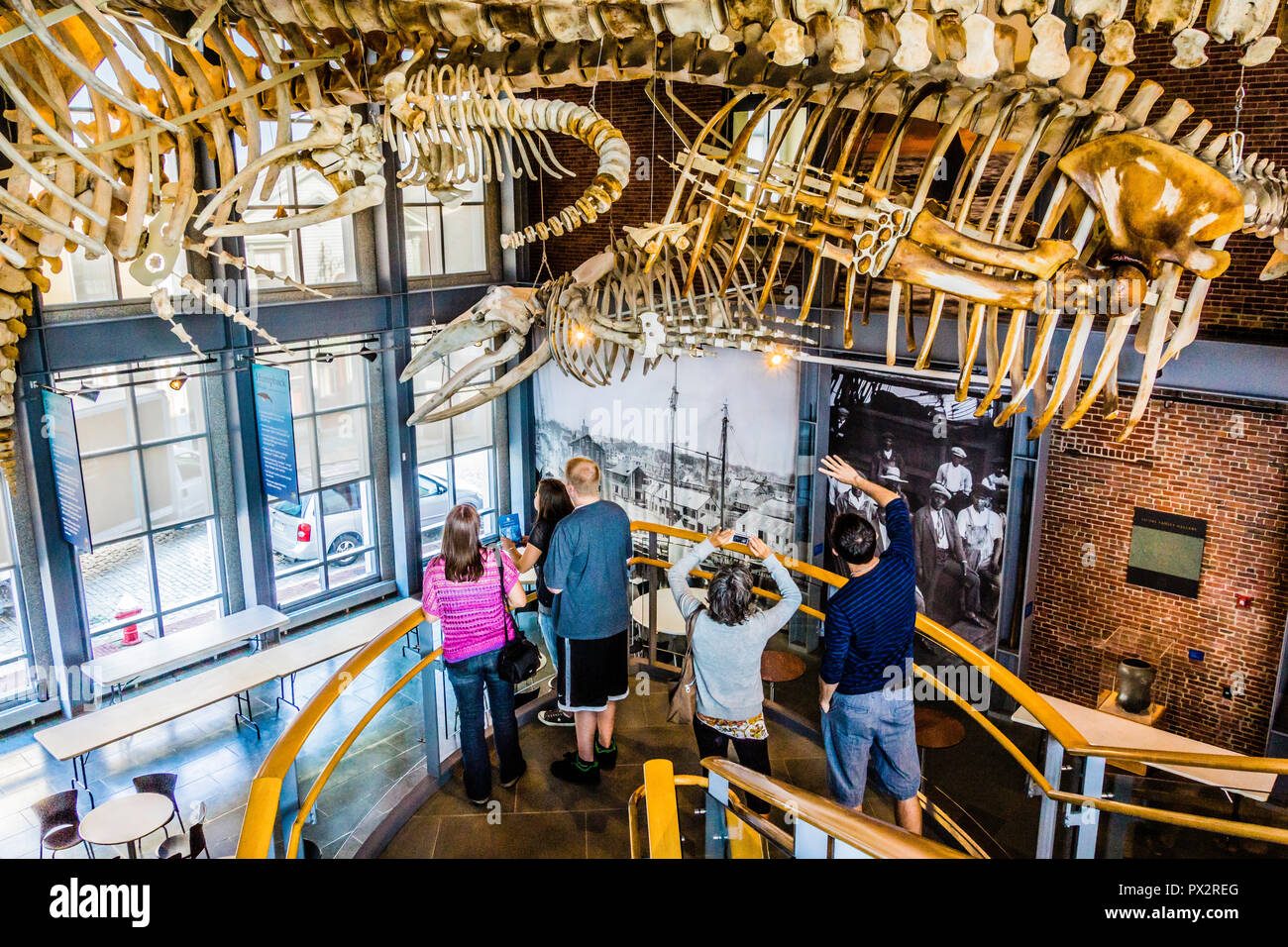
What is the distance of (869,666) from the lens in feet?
13.1

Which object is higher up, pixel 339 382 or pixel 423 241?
pixel 423 241

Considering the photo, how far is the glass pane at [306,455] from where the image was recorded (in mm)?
11109

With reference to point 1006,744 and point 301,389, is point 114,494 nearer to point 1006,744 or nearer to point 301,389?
point 301,389

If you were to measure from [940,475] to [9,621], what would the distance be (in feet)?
28.4

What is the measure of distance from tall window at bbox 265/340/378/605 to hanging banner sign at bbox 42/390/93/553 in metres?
2.59

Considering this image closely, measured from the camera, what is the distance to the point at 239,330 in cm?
992

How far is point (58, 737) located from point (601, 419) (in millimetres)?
6641

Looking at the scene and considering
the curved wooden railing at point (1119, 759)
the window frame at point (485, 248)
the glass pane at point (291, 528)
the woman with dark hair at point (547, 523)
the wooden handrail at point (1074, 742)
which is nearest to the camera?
the curved wooden railing at point (1119, 759)

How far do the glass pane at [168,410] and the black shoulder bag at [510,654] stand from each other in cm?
663

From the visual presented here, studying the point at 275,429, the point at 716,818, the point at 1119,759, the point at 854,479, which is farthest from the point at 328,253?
the point at 1119,759

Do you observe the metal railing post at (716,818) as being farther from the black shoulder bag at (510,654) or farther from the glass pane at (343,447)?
the glass pane at (343,447)

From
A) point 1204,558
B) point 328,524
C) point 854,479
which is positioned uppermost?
point 854,479

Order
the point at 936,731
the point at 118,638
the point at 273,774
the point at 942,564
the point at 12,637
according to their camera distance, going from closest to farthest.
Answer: the point at 273,774 < the point at 936,731 < the point at 12,637 < the point at 942,564 < the point at 118,638

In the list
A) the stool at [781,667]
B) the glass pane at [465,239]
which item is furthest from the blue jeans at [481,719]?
the glass pane at [465,239]
